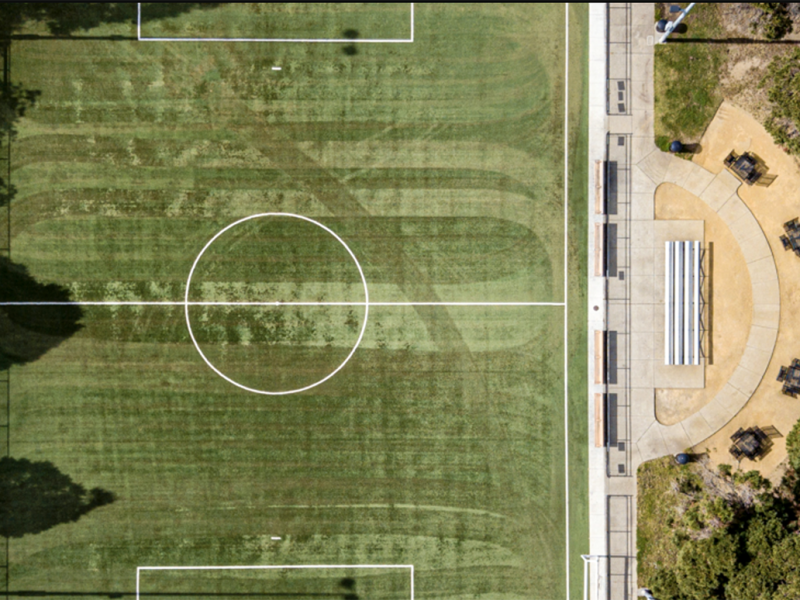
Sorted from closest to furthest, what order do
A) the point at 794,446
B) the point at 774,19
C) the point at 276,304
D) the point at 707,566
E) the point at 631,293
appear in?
1. the point at 707,566
2. the point at 794,446
3. the point at 774,19
4. the point at 276,304
5. the point at 631,293

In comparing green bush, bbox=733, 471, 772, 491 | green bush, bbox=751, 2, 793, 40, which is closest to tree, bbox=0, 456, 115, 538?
green bush, bbox=733, 471, 772, 491

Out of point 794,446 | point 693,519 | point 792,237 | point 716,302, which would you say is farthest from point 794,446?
point 792,237

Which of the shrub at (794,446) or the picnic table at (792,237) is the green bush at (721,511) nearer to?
the shrub at (794,446)

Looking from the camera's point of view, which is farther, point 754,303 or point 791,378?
point 754,303

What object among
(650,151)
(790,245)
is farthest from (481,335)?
(790,245)

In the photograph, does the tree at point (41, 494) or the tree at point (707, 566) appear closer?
the tree at point (707, 566)

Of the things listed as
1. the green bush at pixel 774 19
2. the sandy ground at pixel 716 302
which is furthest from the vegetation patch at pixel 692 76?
the sandy ground at pixel 716 302

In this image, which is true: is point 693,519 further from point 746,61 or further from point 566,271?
point 746,61
